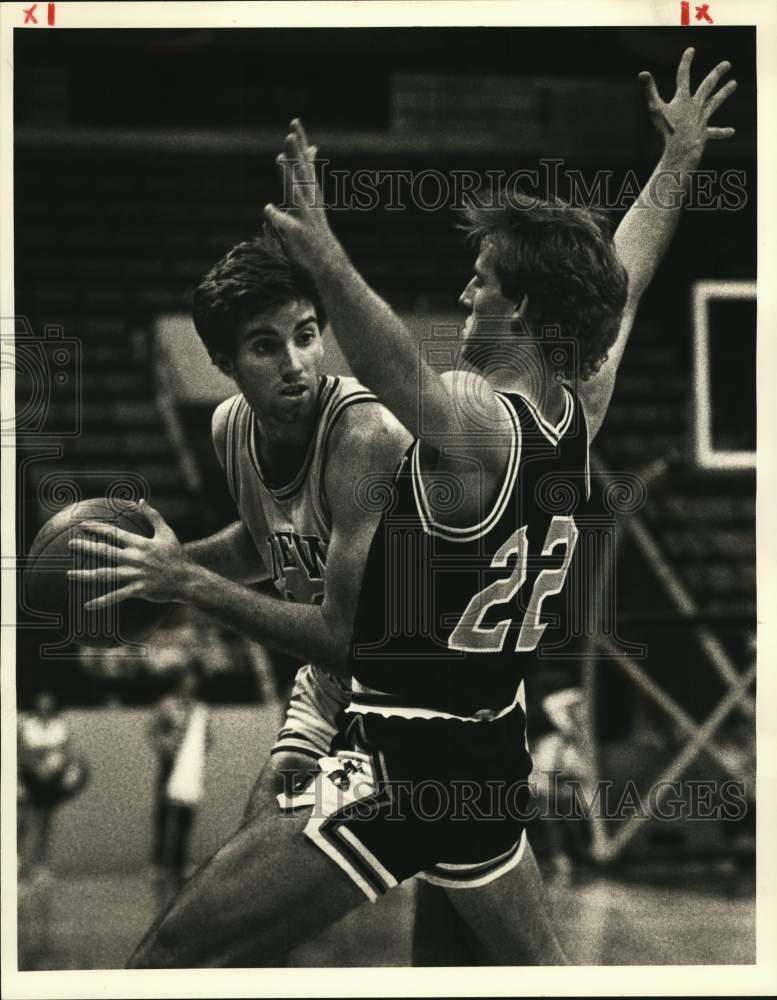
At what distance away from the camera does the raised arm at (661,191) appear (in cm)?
321

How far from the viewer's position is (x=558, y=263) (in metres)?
3.11

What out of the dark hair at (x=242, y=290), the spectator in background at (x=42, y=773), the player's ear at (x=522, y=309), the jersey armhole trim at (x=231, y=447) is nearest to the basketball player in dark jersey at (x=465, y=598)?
the player's ear at (x=522, y=309)

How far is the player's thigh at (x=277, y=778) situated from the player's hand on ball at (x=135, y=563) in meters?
0.47

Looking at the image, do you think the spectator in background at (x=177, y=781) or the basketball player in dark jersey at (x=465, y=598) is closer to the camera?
the basketball player in dark jersey at (x=465, y=598)

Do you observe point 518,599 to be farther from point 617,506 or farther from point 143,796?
point 143,796

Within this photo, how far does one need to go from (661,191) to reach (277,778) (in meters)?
1.69

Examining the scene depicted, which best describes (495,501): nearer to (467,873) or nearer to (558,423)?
(558,423)

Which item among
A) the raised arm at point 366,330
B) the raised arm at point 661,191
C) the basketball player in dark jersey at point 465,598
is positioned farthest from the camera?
the raised arm at point 661,191

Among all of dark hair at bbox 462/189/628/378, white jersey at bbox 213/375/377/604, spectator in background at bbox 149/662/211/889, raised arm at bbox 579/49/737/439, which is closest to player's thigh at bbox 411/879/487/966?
spectator in background at bbox 149/662/211/889

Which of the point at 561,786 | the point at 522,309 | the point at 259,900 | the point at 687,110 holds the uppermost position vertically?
the point at 687,110

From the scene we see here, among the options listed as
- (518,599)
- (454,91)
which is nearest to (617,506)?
(518,599)

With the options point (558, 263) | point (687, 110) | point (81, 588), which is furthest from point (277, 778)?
point (687, 110)

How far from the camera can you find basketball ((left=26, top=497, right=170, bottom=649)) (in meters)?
3.10

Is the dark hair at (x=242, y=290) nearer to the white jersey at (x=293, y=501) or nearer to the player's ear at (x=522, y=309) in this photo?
the white jersey at (x=293, y=501)
